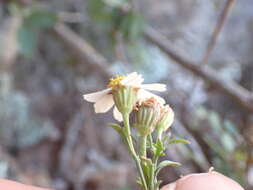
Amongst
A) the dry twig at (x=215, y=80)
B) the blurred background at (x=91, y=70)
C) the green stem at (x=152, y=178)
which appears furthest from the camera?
the blurred background at (x=91, y=70)

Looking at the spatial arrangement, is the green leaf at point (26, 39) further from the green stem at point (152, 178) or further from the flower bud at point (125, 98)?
the green stem at point (152, 178)

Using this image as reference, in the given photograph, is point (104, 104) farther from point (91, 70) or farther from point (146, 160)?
point (91, 70)

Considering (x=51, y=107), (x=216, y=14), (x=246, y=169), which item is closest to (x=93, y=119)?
(x=51, y=107)

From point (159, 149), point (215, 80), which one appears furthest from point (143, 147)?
point (215, 80)

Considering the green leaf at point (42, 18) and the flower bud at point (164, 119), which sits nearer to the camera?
the flower bud at point (164, 119)

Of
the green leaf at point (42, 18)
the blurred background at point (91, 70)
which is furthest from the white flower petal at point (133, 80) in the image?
the green leaf at point (42, 18)

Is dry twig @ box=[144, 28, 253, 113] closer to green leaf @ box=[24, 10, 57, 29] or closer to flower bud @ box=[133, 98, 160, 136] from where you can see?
green leaf @ box=[24, 10, 57, 29]

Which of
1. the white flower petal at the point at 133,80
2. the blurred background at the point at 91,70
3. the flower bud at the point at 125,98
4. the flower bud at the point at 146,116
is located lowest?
the blurred background at the point at 91,70

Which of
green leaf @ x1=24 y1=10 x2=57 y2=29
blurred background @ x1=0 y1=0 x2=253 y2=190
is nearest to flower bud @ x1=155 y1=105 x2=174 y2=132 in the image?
blurred background @ x1=0 y1=0 x2=253 y2=190
